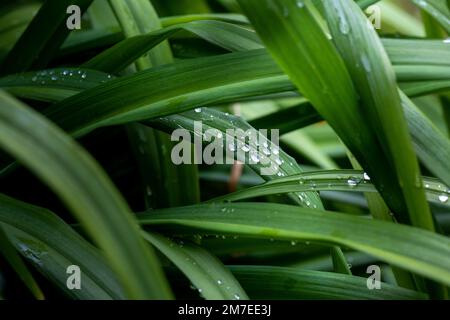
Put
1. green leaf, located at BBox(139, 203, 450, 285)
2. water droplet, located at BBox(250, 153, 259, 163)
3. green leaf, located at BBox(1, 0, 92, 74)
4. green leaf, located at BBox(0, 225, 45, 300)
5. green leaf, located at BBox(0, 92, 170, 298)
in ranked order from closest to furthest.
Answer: green leaf, located at BBox(0, 92, 170, 298)
green leaf, located at BBox(139, 203, 450, 285)
green leaf, located at BBox(0, 225, 45, 300)
water droplet, located at BBox(250, 153, 259, 163)
green leaf, located at BBox(1, 0, 92, 74)

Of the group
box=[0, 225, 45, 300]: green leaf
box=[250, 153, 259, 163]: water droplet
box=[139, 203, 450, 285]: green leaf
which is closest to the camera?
box=[139, 203, 450, 285]: green leaf

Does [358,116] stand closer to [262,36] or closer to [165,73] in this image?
[262,36]

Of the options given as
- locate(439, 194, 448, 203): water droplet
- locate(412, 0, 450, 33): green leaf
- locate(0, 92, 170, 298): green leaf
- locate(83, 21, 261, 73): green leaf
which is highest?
locate(412, 0, 450, 33): green leaf

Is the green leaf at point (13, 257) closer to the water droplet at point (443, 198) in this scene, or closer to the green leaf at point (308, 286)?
the green leaf at point (308, 286)

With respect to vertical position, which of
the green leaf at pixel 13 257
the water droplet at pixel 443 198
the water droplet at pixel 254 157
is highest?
the water droplet at pixel 254 157

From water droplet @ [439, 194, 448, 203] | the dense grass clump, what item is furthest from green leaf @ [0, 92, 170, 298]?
water droplet @ [439, 194, 448, 203]

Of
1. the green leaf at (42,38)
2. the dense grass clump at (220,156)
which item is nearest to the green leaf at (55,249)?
the dense grass clump at (220,156)

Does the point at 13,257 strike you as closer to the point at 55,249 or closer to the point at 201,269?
the point at 55,249

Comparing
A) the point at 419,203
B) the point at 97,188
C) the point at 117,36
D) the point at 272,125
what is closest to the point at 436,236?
the point at 419,203

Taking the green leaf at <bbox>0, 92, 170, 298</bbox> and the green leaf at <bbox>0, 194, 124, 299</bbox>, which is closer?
the green leaf at <bbox>0, 92, 170, 298</bbox>

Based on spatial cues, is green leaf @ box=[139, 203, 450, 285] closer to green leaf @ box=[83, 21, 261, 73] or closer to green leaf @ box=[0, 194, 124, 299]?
green leaf @ box=[0, 194, 124, 299]

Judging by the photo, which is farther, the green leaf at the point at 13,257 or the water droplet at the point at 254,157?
the water droplet at the point at 254,157
